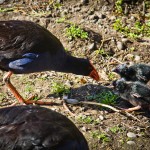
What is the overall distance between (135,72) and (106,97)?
59cm

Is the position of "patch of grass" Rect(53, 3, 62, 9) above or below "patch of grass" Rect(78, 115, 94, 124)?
above

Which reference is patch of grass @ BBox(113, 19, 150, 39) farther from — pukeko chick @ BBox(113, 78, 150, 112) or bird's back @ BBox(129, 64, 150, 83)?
pukeko chick @ BBox(113, 78, 150, 112)

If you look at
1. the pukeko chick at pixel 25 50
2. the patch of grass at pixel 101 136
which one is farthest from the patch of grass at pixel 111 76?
the patch of grass at pixel 101 136

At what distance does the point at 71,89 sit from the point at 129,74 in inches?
35.4

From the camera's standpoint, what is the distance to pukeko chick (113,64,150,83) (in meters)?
7.25

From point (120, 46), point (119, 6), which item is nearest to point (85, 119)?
point (120, 46)

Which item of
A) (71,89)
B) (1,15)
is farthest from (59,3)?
(71,89)

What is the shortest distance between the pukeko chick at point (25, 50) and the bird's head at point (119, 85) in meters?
0.93

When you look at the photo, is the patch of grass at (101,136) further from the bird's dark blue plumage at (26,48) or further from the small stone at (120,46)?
the small stone at (120,46)

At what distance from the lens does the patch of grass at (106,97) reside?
712 cm

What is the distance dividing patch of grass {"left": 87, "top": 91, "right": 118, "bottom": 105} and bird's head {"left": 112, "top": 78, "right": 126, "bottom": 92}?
0.16 m

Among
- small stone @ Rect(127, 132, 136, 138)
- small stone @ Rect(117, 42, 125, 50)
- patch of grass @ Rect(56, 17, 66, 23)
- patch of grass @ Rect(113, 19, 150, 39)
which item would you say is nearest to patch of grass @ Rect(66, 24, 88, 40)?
patch of grass @ Rect(56, 17, 66, 23)

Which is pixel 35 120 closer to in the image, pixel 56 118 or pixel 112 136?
pixel 56 118

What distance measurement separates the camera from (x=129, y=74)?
24.0 ft
